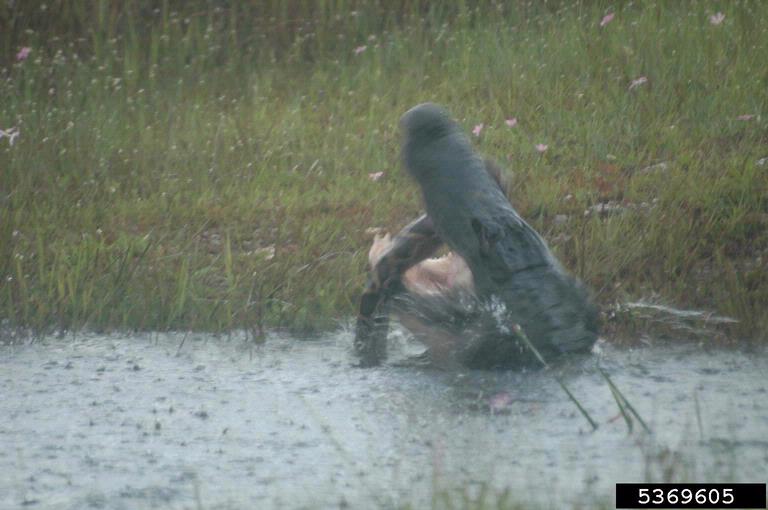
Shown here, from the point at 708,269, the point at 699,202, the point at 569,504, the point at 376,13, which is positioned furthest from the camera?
the point at 376,13

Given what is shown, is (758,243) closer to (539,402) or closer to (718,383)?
(718,383)

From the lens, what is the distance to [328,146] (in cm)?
768

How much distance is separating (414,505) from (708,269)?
2.75m

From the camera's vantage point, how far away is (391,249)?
5.12m

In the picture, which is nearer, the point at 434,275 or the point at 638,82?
the point at 434,275

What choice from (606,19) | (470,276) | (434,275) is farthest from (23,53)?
(470,276)

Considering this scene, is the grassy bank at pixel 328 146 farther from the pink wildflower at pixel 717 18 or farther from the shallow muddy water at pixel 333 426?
the shallow muddy water at pixel 333 426

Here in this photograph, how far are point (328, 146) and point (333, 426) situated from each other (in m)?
3.47

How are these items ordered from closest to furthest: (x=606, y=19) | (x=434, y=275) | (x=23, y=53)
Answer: (x=434, y=275), (x=606, y=19), (x=23, y=53)

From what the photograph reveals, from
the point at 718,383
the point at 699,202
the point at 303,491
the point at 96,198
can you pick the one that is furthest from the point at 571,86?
the point at 303,491

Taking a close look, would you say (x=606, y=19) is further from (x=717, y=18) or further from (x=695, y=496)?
(x=695, y=496)

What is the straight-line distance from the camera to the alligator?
4789 mm

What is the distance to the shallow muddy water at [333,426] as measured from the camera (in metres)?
3.84

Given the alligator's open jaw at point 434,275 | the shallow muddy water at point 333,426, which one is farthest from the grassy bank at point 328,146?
the alligator's open jaw at point 434,275
